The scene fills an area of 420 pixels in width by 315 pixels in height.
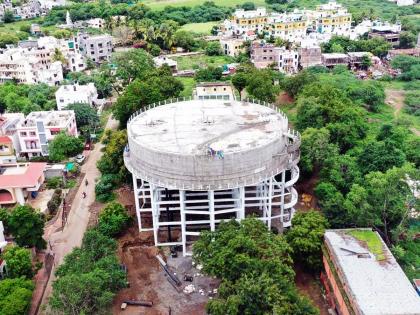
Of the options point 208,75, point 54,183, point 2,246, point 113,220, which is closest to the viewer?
point 2,246

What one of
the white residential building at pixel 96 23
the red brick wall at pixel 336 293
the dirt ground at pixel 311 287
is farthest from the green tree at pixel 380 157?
the white residential building at pixel 96 23

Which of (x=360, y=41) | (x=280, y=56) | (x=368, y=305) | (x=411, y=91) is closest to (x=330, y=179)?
(x=368, y=305)

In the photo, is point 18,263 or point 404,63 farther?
point 404,63

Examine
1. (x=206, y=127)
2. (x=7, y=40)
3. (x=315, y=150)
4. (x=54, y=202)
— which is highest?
(x=7, y=40)

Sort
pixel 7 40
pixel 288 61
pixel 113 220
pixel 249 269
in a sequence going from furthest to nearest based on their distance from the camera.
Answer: pixel 7 40
pixel 288 61
pixel 113 220
pixel 249 269

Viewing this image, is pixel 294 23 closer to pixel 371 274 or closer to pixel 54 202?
pixel 54 202

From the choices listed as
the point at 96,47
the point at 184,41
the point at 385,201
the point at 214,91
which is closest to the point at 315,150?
the point at 385,201

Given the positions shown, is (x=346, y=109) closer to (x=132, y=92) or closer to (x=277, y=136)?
(x=277, y=136)

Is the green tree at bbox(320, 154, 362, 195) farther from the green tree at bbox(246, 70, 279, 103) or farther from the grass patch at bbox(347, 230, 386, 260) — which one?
the green tree at bbox(246, 70, 279, 103)
